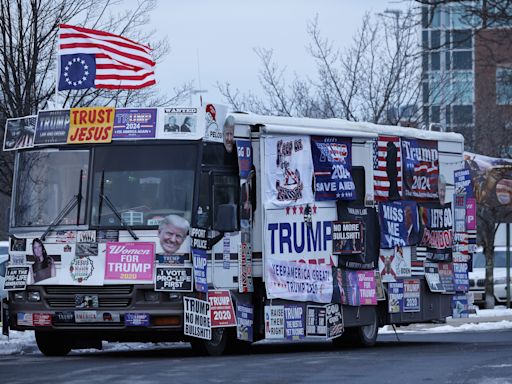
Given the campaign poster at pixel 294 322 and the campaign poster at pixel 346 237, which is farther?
the campaign poster at pixel 346 237

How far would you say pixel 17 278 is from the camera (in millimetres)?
17016

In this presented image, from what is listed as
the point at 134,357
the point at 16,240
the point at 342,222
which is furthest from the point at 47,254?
the point at 342,222

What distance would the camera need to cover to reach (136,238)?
54.1ft

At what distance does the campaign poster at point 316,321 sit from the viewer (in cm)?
1798

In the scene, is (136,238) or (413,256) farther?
(413,256)

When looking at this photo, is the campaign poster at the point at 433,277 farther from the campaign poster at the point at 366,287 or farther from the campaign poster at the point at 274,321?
the campaign poster at the point at 274,321

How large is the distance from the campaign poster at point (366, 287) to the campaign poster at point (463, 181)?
290 cm

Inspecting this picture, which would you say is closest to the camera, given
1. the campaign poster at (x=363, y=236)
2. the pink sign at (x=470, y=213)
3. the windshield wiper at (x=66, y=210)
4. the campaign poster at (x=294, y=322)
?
the windshield wiper at (x=66, y=210)

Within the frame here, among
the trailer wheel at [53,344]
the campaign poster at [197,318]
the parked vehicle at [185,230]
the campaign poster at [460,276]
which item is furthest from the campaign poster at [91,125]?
the campaign poster at [460,276]

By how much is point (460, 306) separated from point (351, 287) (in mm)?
3272

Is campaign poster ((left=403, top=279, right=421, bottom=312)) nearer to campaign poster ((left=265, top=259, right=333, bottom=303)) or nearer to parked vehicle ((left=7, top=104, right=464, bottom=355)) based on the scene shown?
parked vehicle ((left=7, top=104, right=464, bottom=355))

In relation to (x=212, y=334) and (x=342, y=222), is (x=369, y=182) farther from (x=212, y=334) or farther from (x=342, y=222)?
(x=212, y=334)

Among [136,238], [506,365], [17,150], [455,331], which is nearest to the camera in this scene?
[506,365]

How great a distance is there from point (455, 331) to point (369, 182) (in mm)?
8304
